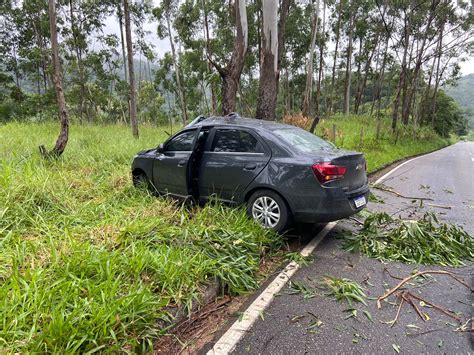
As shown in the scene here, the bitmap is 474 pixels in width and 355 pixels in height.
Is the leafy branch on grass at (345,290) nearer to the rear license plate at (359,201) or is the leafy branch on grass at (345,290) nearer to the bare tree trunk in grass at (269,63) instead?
the rear license plate at (359,201)

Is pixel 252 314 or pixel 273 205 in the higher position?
pixel 273 205

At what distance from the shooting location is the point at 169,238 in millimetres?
3748

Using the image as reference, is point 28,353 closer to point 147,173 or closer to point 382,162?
point 147,173

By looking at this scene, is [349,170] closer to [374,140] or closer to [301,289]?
[301,289]

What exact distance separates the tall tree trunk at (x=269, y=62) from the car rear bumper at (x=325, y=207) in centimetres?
592

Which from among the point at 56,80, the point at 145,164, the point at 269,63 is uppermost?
the point at 269,63

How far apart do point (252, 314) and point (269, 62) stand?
800 cm

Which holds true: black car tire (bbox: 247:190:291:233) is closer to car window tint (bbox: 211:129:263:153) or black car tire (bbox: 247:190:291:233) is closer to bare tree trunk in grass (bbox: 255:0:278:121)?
car window tint (bbox: 211:129:263:153)

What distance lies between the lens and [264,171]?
14.2 ft

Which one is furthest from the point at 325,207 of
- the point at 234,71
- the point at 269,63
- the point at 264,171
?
the point at 269,63

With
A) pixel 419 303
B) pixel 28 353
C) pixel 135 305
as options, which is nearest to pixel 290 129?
pixel 419 303

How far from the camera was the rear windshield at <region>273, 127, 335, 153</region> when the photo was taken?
14.6 ft

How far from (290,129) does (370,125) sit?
20099 mm

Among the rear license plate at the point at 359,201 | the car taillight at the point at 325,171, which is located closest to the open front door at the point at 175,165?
the car taillight at the point at 325,171
